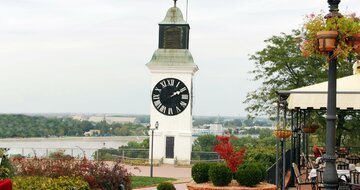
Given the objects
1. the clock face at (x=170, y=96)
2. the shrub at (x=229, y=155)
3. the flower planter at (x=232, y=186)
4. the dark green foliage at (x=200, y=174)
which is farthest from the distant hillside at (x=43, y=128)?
the shrub at (x=229, y=155)

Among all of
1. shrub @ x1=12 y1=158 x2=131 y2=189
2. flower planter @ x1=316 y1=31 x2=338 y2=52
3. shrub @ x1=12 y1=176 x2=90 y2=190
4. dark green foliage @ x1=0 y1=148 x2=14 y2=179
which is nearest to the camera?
flower planter @ x1=316 y1=31 x2=338 y2=52

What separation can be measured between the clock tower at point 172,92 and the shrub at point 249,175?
1977 cm

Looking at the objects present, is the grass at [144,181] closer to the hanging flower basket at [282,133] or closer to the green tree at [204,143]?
the hanging flower basket at [282,133]

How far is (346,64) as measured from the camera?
26.6 meters

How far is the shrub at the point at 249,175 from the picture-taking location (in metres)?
14.9

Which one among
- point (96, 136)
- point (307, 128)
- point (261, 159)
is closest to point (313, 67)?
point (261, 159)

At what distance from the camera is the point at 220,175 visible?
1482cm

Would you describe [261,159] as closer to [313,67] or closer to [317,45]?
[313,67]

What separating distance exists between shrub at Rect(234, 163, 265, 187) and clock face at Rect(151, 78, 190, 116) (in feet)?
64.9

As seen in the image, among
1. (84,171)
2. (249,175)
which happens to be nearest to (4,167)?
(84,171)

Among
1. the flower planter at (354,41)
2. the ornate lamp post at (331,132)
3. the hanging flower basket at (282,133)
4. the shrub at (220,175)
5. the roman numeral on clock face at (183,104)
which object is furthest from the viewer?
the roman numeral on clock face at (183,104)

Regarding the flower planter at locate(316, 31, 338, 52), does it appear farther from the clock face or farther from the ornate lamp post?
the clock face

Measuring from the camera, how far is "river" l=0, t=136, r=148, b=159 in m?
31.3

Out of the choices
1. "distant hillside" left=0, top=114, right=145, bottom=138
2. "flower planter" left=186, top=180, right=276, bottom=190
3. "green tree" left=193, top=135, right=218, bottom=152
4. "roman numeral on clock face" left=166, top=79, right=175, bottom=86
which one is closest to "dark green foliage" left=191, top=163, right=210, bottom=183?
"flower planter" left=186, top=180, right=276, bottom=190
